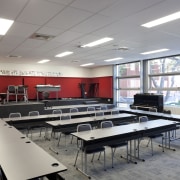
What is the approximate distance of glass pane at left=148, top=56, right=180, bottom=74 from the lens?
28.5 feet

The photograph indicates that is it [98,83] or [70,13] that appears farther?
[98,83]

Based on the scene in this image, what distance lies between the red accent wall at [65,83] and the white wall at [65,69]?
294 millimetres

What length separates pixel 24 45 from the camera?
6188 millimetres

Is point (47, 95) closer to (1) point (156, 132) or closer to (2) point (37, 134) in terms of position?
(2) point (37, 134)

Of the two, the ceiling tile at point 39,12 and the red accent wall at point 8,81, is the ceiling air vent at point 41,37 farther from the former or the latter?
the red accent wall at point 8,81

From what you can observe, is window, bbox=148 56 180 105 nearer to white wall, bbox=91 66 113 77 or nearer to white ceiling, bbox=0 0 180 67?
white wall, bbox=91 66 113 77

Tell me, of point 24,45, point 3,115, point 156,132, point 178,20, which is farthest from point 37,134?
point 178,20

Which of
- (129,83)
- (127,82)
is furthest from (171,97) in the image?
(127,82)

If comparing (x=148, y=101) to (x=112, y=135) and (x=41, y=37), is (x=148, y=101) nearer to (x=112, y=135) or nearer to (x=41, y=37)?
(x=112, y=135)

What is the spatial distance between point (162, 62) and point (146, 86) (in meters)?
1.48

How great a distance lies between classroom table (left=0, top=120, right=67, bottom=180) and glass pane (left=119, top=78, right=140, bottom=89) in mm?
8442

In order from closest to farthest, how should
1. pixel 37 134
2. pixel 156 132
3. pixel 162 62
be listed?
pixel 156 132, pixel 37 134, pixel 162 62

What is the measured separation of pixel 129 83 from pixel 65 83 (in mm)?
4223

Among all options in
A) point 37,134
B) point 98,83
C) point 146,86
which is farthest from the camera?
point 98,83
